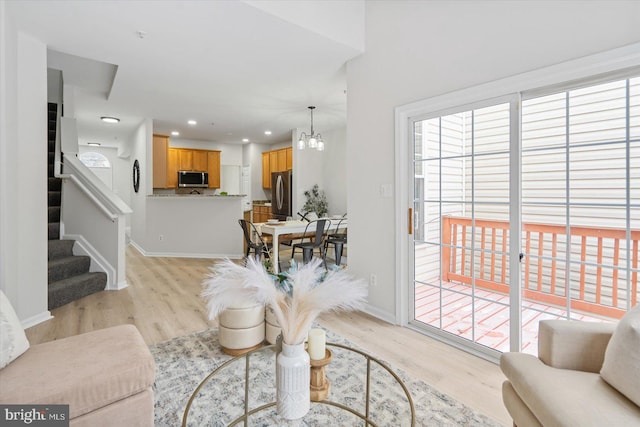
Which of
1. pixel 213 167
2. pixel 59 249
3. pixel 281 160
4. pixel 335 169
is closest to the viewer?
pixel 59 249

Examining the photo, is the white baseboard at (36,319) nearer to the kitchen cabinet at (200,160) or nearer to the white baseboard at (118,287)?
the white baseboard at (118,287)

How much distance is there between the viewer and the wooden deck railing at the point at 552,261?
6.13 ft

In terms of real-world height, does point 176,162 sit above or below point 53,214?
above

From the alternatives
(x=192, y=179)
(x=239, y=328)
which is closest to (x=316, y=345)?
(x=239, y=328)

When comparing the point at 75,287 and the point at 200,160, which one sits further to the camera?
the point at 200,160

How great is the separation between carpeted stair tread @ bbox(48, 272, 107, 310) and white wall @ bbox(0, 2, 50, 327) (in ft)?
1.08

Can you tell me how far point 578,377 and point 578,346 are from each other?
0.50 ft

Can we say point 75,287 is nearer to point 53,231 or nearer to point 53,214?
point 53,231

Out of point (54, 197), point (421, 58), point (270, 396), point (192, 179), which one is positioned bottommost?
point (270, 396)

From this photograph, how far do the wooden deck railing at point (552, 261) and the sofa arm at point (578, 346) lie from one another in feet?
2.14

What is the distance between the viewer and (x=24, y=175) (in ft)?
9.18

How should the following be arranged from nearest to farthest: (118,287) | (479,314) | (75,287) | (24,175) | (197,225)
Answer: (479,314) < (24,175) < (75,287) < (118,287) < (197,225)

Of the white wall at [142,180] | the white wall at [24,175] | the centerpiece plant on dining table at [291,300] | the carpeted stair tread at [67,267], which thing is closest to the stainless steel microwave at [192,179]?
the white wall at [142,180]

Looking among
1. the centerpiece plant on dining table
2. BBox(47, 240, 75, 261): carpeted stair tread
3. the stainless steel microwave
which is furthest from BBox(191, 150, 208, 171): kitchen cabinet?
the centerpiece plant on dining table
